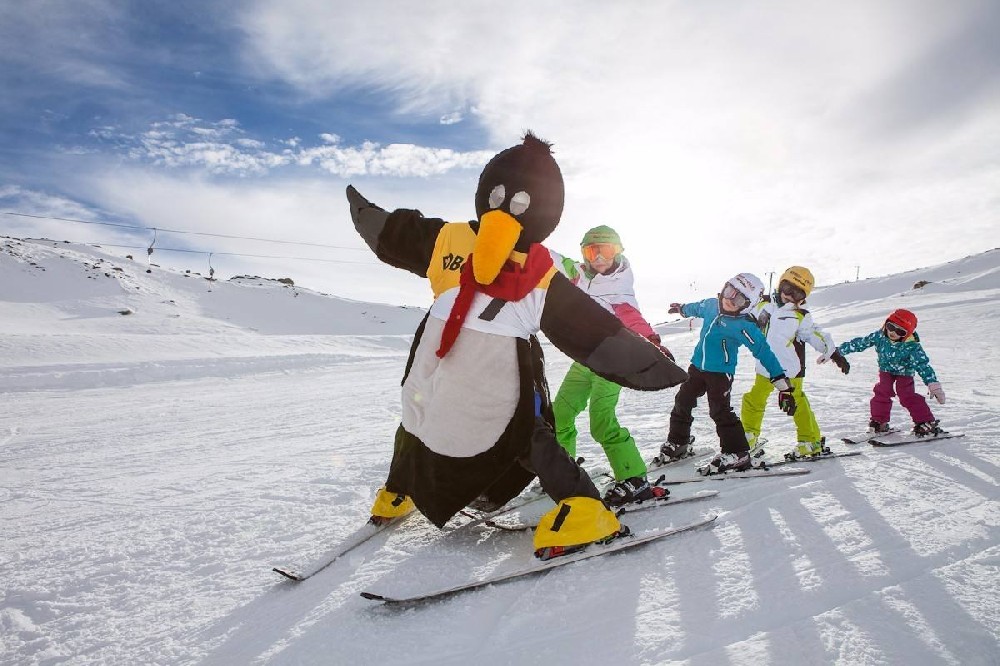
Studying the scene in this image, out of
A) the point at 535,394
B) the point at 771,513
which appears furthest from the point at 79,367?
the point at 771,513

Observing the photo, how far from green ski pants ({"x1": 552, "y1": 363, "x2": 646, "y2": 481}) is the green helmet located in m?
0.91

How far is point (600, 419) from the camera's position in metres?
3.19

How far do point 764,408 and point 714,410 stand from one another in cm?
82

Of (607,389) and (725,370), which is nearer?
(607,389)

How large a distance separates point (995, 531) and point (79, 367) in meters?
12.5

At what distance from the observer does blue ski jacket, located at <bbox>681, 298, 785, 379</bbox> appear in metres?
3.71

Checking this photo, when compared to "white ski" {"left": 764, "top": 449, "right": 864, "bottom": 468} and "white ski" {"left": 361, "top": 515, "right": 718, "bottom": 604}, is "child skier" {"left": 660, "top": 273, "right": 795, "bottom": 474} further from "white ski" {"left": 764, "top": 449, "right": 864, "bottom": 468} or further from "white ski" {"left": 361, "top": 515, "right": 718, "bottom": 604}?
"white ski" {"left": 361, "top": 515, "right": 718, "bottom": 604}

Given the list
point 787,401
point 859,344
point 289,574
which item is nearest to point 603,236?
point 787,401

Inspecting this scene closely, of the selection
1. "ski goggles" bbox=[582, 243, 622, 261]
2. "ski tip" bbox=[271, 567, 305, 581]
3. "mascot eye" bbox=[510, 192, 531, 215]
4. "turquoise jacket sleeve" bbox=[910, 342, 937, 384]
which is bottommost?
"ski tip" bbox=[271, 567, 305, 581]

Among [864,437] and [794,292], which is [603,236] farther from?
[864,437]

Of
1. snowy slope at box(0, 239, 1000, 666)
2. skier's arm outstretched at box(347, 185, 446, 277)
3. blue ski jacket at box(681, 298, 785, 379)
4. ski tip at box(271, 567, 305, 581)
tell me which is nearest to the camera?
snowy slope at box(0, 239, 1000, 666)

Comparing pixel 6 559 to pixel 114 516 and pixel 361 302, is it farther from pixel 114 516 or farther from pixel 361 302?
pixel 361 302

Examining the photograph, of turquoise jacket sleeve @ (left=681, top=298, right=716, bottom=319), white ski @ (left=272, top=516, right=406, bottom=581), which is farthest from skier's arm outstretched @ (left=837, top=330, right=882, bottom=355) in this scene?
white ski @ (left=272, top=516, right=406, bottom=581)

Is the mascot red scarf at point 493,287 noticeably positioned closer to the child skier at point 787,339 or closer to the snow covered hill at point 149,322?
the child skier at point 787,339
